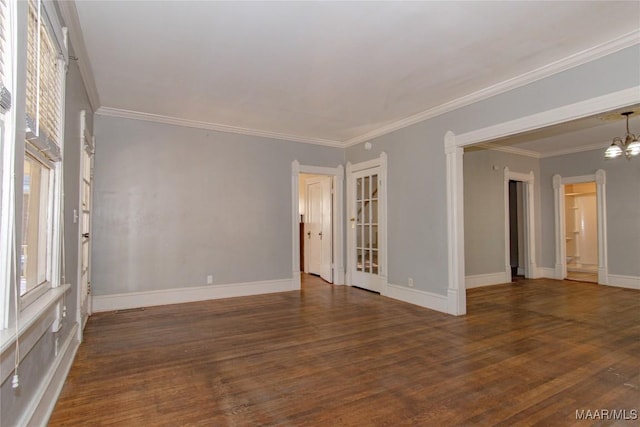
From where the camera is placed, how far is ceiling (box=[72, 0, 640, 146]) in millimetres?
2490

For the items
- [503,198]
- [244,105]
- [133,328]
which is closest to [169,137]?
[244,105]

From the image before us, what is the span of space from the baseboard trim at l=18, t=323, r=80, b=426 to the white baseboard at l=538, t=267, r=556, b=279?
26.6 ft

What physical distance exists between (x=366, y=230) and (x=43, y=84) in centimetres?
484

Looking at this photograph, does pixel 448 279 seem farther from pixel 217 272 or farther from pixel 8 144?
pixel 8 144

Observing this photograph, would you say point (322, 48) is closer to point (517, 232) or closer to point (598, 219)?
point (598, 219)

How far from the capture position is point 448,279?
437 cm

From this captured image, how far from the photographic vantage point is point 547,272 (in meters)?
7.21

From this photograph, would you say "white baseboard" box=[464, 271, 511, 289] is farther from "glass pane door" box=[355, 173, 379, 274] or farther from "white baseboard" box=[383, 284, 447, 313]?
"glass pane door" box=[355, 173, 379, 274]

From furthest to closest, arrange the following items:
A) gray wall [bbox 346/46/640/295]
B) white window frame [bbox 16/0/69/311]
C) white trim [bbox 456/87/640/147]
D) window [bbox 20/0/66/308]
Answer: gray wall [bbox 346/46/640/295]
white trim [bbox 456/87/640/147]
white window frame [bbox 16/0/69/311]
window [bbox 20/0/66/308]

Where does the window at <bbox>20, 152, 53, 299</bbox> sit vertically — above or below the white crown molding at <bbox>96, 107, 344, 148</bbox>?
below

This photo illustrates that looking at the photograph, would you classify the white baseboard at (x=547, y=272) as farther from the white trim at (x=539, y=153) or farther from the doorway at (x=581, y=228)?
the white trim at (x=539, y=153)

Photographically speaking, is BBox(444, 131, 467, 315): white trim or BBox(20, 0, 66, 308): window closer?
BBox(20, 0, 66, 308): window

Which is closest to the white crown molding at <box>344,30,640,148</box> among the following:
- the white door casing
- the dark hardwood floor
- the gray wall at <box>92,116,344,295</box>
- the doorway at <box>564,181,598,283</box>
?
the gray wall at <box>92,116,344,295</box>

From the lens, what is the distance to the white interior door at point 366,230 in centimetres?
567
